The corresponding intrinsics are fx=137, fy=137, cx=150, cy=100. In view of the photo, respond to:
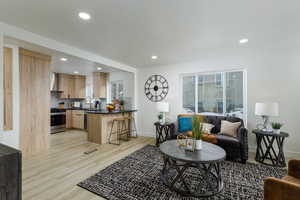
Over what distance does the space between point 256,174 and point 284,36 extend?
2675 mm

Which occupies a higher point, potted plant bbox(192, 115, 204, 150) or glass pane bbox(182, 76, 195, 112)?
glass pane bbox(182, 76, 195, 112)

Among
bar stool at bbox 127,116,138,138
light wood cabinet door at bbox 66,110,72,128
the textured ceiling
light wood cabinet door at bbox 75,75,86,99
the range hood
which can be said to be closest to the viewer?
the textured ceiling

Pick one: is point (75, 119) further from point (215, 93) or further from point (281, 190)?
point (281, 190)

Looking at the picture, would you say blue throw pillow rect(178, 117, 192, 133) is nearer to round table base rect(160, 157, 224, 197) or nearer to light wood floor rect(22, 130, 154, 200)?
light wood floor rect(22, 130, 154, 200)

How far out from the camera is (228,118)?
11.6 feet

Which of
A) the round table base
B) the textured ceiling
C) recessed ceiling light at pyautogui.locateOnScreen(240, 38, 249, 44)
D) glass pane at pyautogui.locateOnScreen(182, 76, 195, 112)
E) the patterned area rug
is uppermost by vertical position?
recessed ceiling light at pyautogui.locateOnScreen(240, 38, 249, 44)

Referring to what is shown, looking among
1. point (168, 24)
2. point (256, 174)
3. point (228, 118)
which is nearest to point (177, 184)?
point (256, 174)

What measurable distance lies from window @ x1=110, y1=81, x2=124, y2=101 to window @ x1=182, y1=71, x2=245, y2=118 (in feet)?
8.47

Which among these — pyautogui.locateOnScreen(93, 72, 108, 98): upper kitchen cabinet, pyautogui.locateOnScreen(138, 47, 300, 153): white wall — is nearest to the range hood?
pyautogui.locateOnScreen(93, 72, 108, 98): upper kitchen cabinet

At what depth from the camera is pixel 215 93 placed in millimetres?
4043

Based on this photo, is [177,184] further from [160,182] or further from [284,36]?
[284,36]

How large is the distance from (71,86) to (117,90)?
2183 millimetres

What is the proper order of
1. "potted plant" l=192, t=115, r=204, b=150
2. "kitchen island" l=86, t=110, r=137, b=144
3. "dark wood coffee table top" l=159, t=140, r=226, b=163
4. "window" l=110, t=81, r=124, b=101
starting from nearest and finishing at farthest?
"dark wood coffee table top" l=159, t=140, r=226, b=163 < "potted plant" l=192, t=115, r=204, b=150 < "kitchen island" l=86, t=110, r=137, b=144 < "window" l=110, t=81, r=124, b=101

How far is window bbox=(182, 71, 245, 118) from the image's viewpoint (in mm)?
3748
